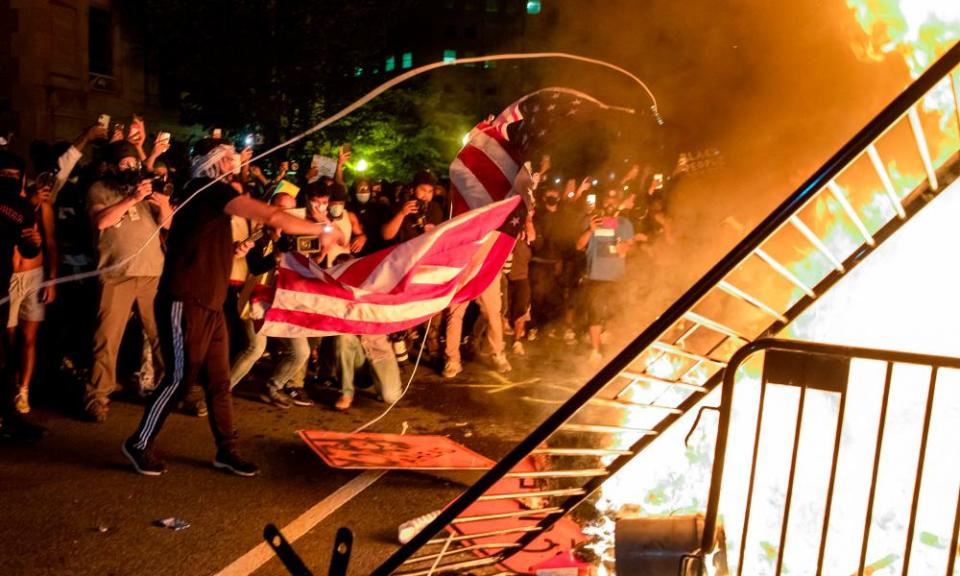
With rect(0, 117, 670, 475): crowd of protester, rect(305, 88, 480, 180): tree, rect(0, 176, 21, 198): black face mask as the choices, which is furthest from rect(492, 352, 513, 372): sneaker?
rect(305, 88, 480, 180): tree

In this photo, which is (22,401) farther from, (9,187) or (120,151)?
(120,151)

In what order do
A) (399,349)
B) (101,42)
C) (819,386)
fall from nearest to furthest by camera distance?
(819,386) → (399,349) → (101,42)

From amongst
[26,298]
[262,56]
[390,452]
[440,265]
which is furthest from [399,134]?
[440,265]

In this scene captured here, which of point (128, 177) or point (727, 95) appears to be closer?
point (128, 177)

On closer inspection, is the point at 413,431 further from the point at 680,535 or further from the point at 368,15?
the point at 368,15

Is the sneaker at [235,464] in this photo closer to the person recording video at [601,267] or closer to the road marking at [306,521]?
the road marking at [306,521]

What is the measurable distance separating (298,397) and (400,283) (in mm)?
3004

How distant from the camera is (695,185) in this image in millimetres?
11492

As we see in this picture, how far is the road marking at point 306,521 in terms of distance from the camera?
4.43 meters

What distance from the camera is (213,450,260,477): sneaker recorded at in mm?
5746

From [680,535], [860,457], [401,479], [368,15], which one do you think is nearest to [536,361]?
[401,479]

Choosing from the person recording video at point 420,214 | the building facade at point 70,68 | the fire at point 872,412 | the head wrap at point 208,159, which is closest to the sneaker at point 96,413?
the head wrap at point 208,159

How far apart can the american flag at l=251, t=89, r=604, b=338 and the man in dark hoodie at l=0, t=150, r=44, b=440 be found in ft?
7.22

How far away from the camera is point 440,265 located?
211 inches
